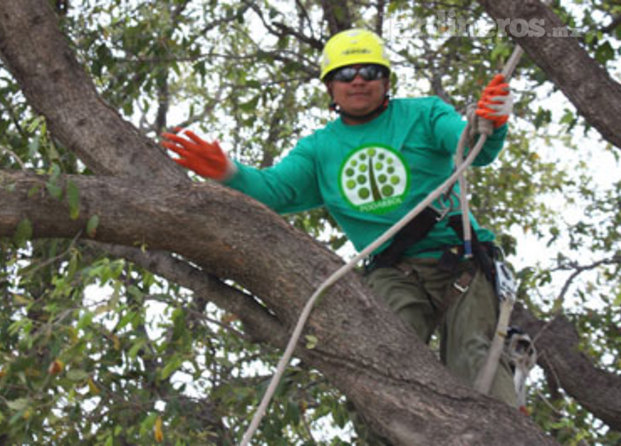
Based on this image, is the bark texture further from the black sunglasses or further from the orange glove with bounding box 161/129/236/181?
the orange glove with bounding box 161/129/236/181

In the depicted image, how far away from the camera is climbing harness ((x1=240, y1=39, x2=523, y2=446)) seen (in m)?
2.29

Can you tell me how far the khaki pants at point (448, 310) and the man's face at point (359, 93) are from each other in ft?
1.89

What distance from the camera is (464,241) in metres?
2.79

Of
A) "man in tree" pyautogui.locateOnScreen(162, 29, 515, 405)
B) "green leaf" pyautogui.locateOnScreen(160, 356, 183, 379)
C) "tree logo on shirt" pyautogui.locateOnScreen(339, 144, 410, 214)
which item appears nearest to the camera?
"green leaf" pyautogui.locateOnScreen(160, 356, 183, 379)

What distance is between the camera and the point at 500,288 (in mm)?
2752

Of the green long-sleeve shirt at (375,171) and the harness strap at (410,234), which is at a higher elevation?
the green long-sleeve shirt at (375,171)

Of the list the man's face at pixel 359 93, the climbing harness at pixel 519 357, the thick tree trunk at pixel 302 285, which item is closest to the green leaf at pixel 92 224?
the thick tree trunk at pixel 302 285

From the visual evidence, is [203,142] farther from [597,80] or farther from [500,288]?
[597,80]

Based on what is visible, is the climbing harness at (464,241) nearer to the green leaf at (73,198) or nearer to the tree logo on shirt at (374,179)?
the tree logo on shirt at (374,179)

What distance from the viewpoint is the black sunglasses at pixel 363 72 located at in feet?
10.1

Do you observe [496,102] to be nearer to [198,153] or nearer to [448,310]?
[448,310]

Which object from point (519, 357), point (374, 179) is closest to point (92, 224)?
point (374, 179)

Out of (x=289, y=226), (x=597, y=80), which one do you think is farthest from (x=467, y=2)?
(x=289, y=226)

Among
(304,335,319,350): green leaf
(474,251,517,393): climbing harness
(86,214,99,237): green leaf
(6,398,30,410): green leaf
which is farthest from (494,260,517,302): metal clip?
(6,398,30,410): green leaf
